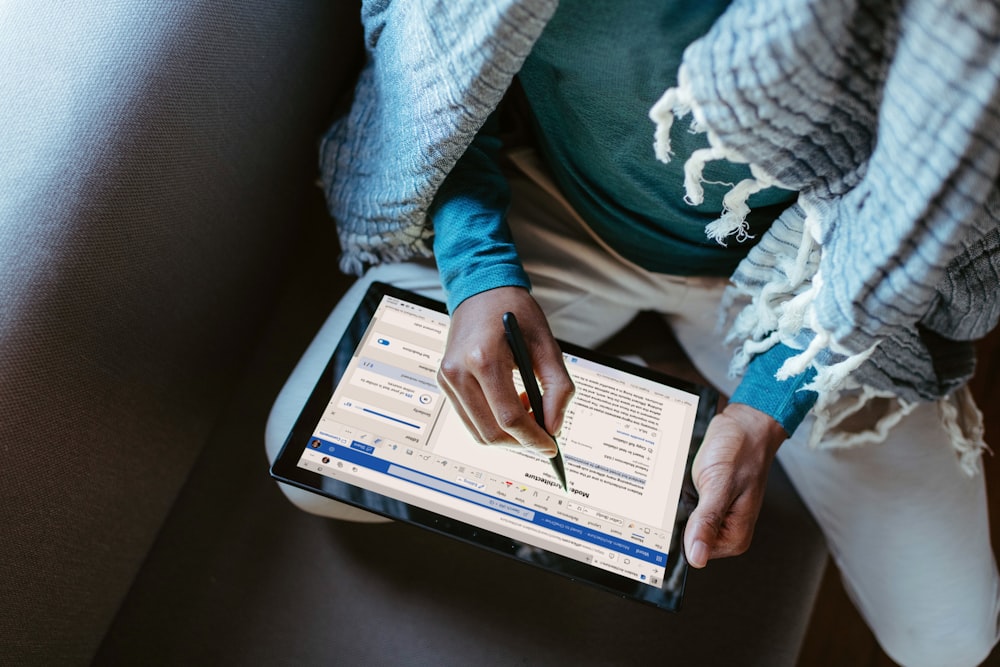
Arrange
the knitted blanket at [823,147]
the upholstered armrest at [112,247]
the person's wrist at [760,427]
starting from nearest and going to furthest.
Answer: the knitted blanket at [823,147] < the upholstered armrest at [112,247] < the person's wrist at [760,427]

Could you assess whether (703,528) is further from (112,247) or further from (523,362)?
(112,247)

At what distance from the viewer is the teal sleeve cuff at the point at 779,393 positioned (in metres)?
0.57

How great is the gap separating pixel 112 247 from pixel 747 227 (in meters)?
0.46

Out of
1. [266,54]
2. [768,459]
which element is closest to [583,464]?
[768,459]

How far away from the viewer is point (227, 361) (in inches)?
26.3

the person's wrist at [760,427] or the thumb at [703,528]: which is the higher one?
the person's wrist at [760,427]

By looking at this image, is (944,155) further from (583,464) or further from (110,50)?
(110,50)

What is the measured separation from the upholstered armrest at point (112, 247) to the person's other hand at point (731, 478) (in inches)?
17.7

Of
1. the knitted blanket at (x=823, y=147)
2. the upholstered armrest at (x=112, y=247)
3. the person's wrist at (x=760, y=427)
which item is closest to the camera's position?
the knitted blanket at (x=823, y=147)

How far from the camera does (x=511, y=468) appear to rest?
0.53 m

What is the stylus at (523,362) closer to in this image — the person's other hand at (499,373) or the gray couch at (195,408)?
the person's other hand at (499,373)

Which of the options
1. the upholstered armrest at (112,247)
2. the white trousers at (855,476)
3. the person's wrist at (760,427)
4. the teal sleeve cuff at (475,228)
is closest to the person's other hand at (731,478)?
the person's wrist at (760,427)

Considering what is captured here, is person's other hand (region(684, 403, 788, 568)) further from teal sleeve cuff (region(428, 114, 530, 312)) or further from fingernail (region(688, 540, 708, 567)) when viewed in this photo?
teal sleeve cuff (region(428, 114, 530, 312))

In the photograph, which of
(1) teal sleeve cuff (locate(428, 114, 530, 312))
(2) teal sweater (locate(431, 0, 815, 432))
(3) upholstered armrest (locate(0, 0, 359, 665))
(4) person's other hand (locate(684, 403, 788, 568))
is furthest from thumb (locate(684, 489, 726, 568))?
(3) upholstered armrest (locate(0, 0, 359, 665))
